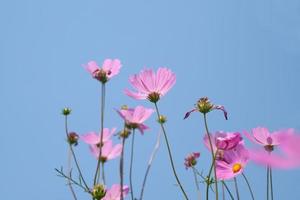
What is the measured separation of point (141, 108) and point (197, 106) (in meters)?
0.10

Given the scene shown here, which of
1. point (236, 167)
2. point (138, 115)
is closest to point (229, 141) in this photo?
point (236, 167)

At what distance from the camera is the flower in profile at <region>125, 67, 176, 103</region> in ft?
2.29

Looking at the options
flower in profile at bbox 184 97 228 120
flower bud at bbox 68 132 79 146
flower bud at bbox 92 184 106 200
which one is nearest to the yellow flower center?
flower in profile at bbox 184 97 228 120

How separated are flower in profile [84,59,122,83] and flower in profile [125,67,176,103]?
72mm

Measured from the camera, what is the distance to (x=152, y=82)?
0.71 meters

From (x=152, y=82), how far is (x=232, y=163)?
0.70 ft

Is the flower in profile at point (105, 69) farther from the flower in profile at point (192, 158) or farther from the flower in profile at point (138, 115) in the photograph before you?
the flower in profile at point (192, 158)

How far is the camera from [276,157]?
80mm

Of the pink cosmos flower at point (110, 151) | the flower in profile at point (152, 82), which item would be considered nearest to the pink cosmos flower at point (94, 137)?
the pink cosmos flower at point (110, 151)

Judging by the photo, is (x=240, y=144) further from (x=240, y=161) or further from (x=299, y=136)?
(x=299, y=136)

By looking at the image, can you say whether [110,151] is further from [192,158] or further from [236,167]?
[236,167]

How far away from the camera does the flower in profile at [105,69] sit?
75 centimetres

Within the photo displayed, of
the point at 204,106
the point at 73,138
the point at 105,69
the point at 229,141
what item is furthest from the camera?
the point at 73,138

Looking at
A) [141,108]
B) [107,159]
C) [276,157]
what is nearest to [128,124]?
[141,108]
